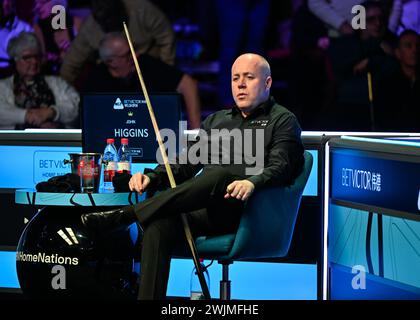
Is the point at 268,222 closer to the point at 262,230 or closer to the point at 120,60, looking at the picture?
the point at 262,230

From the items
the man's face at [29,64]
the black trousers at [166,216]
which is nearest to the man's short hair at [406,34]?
the man's face at [29,64]

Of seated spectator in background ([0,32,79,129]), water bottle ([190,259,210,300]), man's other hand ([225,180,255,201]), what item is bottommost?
water bottle ([190,259,210,300])

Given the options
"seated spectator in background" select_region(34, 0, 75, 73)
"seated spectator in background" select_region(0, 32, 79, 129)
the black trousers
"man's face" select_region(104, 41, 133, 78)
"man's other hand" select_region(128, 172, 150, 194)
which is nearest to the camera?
the black trousers

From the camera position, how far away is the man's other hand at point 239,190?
4754 millimetres

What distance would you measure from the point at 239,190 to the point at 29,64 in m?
3.13

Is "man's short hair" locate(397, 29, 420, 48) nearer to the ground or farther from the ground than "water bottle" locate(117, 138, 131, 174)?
farther from the ground

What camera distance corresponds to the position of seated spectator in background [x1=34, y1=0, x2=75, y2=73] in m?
7.90

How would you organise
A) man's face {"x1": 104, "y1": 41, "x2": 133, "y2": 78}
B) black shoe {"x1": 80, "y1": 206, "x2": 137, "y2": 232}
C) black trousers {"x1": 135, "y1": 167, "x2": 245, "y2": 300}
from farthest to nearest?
1. man's face {"x1": 104, "y1": 41, "x2": 133, "y2": 78}
2. black shoe {"x1": 80, "y1": 206, "x2": 137, "y2": 232}
3. black trousers {"x1": 135, "y1": 167, "x2": 245, "y2": 300}

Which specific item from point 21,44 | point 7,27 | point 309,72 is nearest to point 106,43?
point 21,44

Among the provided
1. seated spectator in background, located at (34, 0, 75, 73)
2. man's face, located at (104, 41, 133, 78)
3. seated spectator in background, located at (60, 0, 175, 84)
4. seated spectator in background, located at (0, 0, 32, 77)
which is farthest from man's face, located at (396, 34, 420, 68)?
seated spectator in background, located at (0, 0, 32, 77)

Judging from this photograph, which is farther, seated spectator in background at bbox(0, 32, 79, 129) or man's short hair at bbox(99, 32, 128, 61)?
seated spectator in background at bbox(0, 32, 79, 129)

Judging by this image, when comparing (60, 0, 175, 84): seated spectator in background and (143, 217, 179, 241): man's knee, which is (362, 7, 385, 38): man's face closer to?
(60, 0, 175, 84): seated spectator in background

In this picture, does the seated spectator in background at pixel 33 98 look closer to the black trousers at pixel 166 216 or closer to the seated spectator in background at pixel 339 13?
the seated spectator in background at pixel 339 13

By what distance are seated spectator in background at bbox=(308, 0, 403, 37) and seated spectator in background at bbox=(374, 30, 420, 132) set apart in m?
0.16
